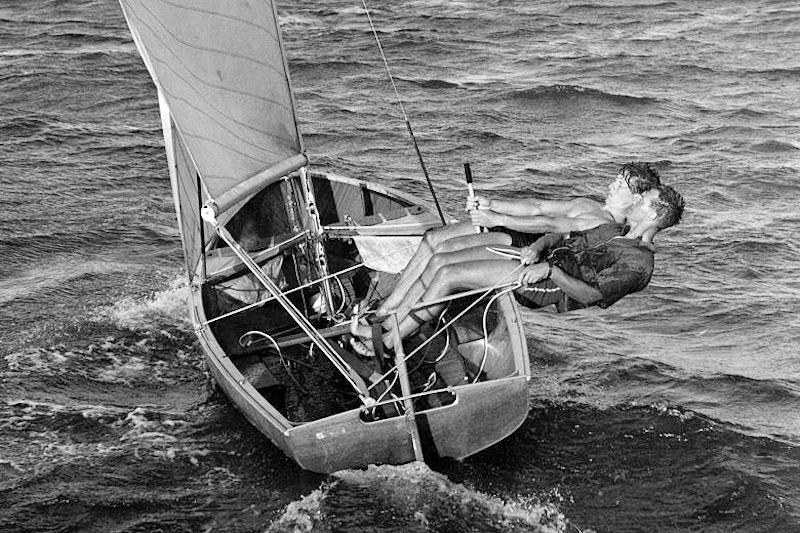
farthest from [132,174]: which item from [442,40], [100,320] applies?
[442,40]

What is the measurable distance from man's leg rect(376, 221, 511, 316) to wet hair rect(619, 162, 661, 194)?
0.84 meters

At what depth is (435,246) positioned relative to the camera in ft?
24.6

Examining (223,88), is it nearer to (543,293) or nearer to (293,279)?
(293,279)

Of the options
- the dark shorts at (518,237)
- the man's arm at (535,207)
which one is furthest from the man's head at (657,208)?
the dark shorts at (518,237)

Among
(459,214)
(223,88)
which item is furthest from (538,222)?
(459,214)

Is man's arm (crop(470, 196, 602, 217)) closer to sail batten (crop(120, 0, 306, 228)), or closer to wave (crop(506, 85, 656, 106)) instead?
sail batten (crop(120, 0, 306, 228))

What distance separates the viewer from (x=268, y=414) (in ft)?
22.0

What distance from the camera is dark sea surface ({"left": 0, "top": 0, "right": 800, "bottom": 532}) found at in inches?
268

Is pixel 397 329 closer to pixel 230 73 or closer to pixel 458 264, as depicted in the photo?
pixel 458 264

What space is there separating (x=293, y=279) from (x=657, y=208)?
3.07 m

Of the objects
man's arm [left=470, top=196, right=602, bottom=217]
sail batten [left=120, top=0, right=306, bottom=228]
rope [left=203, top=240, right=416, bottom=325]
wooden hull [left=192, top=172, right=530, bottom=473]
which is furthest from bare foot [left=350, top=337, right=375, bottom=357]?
sail batten [left=120, top=0, right=306, bottom=228]

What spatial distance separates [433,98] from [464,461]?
8.83 metres

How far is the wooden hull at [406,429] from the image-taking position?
646 cm

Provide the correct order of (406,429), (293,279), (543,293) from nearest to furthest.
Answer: (406,429) → (543,293) → (293,279)
